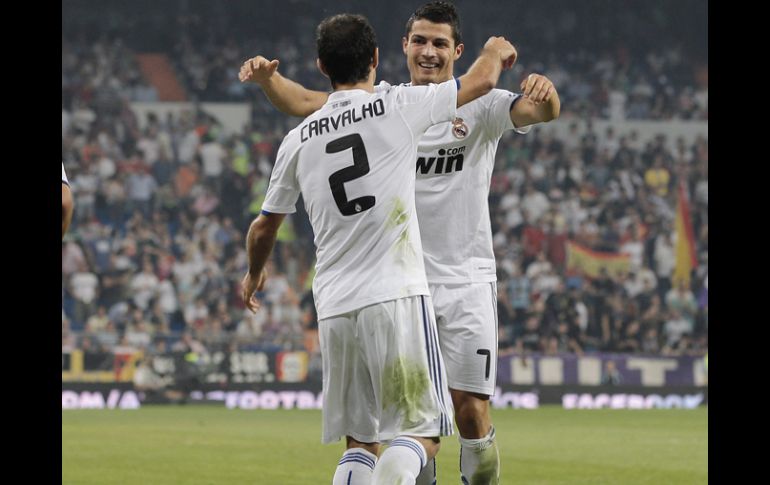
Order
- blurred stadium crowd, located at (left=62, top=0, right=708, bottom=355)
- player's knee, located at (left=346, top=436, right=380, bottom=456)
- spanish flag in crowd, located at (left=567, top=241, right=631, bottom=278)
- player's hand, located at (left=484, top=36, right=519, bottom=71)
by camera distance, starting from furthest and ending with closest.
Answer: spanish flag in crowd, located at (left=567, top=241, right=631, bottom=278) → blurred stadium crowd, located at (left=62, top=0, right=708, bottom=355) → player's hand, located at (left=484, top=36, right=519, bottom=71) → player's knee, located at (left=346, top=436, right=380, bottom=456)

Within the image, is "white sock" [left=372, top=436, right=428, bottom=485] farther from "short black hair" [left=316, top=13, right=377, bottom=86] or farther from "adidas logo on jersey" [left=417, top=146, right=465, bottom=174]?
"adidas logo on jersey" [left=417, top=146, right=465, bottom=174]

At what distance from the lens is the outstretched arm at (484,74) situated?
→ 5656 millimetres

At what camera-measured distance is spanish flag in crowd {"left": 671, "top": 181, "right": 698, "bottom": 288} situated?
24531 mm

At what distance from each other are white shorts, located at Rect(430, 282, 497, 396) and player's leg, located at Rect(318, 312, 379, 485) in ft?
4.21

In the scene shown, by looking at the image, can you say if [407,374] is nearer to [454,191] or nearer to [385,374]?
[385,374]

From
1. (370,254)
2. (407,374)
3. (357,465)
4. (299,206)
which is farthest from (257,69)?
(299,206)

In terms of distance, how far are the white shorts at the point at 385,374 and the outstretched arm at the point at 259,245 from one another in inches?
22.7

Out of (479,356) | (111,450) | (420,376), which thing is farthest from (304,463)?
(420,376)

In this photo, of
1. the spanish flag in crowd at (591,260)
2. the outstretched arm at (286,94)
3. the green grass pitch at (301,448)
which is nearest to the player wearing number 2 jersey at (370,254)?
the outstretched arm at (286,94)

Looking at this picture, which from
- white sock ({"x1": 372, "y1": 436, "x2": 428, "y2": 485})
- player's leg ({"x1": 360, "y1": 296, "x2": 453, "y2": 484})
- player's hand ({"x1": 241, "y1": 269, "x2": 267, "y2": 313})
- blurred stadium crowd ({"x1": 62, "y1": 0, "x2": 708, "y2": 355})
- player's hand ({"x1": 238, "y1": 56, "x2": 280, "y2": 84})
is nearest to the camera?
white sock ({"x1": 372, "y1": 436, "x2": 428, "y2": 485})

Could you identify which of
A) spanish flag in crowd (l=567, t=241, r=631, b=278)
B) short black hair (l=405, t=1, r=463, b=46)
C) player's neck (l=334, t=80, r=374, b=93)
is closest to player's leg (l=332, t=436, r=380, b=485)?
player's neck (l=334, t=80, r=374, b=93)

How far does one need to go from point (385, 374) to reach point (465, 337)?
4.88ft

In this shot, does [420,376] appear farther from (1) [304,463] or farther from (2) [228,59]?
(2) [228,59]

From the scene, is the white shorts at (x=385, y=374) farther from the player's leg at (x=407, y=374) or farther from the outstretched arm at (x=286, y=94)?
the outstretched arm at (x=286, y=94)
